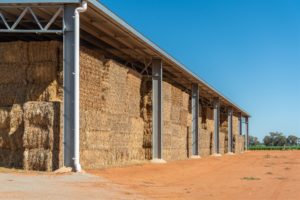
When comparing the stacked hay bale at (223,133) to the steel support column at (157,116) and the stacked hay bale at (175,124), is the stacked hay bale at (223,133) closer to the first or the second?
the stacked hay bale at (175,124)

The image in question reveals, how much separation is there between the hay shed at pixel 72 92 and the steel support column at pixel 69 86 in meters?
0.03

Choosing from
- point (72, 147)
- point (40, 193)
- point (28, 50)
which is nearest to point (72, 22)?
point (28, 50)

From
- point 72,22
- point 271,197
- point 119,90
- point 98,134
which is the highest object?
point 72,22

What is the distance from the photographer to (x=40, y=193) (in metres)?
13.7

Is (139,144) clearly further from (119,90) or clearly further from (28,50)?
(28,50)

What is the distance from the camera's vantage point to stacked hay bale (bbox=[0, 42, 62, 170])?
2025cm

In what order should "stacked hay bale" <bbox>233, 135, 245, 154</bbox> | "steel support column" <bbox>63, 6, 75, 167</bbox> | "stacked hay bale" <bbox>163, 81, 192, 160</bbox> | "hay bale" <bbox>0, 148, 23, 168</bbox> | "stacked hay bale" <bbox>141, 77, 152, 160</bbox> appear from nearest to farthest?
"steel support column" <bbox>63, 6, 75, 167</bbox> → "hay bale" <bbox>0, 148, 23, 168</bbox> → "stacked hay bale" <bbox>141, 77, 152, 160</bbox> → "stacked hay bale" <bbox>163, 81, 192, 160</bbox> → "stacked hay bale" <bbox>233, 135, 245, 154</bbox>

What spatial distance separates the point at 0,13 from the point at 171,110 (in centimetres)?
1765

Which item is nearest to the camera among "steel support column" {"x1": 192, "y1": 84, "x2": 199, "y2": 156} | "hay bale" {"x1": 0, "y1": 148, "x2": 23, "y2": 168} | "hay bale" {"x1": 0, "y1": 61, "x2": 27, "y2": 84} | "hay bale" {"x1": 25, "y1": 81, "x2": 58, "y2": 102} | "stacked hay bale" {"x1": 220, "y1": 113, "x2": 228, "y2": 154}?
"hay bale" {"x1": 25, "y1": 81, "x2": 58, "y2": 102}

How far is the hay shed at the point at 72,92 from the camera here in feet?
66.2

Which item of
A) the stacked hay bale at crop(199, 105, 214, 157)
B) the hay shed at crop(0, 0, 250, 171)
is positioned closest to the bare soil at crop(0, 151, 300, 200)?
the hay shed at crop(0, 0, 250, 171)

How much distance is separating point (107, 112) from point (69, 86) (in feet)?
15.2

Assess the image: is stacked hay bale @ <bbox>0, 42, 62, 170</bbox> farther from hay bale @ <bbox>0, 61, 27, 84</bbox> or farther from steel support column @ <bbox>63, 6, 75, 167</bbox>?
steel support column @ <bbox>63, 6, 75, 167</bbox>

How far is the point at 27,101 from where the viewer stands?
828 inches
